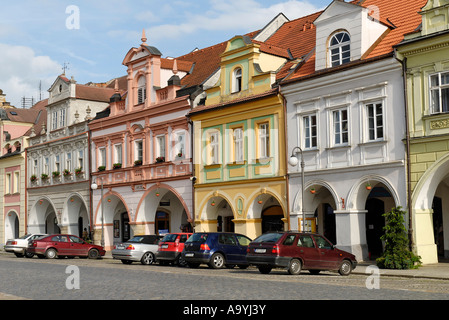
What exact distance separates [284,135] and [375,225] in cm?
590

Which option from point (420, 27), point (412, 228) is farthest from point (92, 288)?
point (420, 27)

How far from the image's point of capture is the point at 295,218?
30.3 m

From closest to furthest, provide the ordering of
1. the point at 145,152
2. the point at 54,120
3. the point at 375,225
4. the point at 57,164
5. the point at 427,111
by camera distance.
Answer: the point at 427,111 < the point at 375,225 < the point at 145,152 < the point at 57,164 < the point at 54,120

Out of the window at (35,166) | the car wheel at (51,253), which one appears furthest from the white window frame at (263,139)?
the window at (35,166)

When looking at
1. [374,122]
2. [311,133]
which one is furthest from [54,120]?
[374,122]

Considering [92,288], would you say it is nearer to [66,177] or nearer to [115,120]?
[115,120]

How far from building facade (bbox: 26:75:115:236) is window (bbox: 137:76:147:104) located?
6335mm

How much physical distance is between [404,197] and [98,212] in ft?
78.8

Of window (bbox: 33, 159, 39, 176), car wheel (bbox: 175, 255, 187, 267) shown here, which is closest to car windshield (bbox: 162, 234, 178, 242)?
car wheel (bbox: 175, 255, 187, 267)

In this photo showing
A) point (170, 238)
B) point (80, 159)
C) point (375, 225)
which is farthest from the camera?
point (80, 159)

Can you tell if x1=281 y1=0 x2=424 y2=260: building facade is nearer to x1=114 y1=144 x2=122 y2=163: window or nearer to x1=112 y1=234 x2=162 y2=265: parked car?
x1=112 y1=234 x2=162 y2=265: parked car

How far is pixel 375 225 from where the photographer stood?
102ft

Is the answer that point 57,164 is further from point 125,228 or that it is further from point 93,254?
point 93,254
